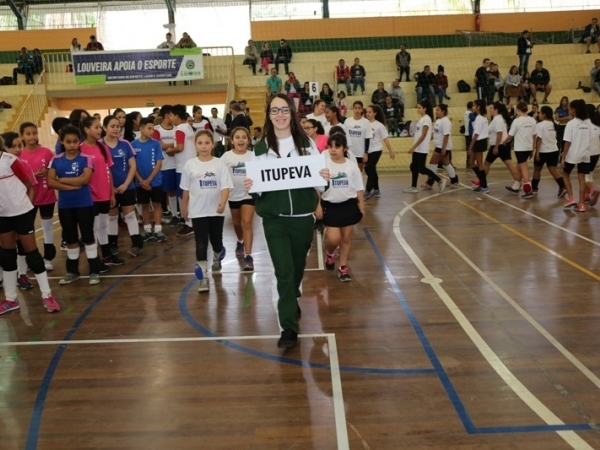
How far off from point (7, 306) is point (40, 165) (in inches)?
73.9

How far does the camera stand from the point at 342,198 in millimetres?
6590

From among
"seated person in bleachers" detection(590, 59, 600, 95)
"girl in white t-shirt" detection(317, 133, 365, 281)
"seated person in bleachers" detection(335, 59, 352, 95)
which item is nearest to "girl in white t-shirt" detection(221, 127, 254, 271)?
"girl in white t-shirt" detection(317, 133, 365, 281)

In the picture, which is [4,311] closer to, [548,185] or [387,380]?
[387,380]

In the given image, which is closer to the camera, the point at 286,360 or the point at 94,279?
the point at 286,360

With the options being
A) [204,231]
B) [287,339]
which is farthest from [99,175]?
[287,339]

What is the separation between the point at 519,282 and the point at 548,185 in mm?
8247

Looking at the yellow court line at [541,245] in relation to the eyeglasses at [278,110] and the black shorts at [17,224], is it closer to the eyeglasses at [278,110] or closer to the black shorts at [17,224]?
the eyeglasses at [278,110]

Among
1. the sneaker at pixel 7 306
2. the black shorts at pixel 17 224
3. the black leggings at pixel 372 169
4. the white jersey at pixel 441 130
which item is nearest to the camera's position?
the black shorts at pixel 17 224

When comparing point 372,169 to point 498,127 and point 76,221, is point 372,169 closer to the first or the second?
point 498,127

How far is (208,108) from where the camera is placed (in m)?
23.9

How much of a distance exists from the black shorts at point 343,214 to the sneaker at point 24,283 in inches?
134

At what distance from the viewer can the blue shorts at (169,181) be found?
9.77 m

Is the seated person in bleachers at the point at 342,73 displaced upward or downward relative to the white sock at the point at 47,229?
upward

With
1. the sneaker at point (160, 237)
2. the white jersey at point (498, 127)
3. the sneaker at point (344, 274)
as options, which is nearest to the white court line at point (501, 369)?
the sneaker at point (344, 274)
